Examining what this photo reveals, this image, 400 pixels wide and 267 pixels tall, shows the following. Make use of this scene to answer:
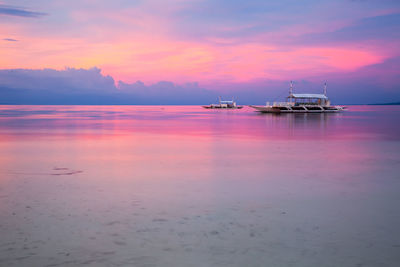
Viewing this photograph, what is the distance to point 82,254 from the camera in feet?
15.6

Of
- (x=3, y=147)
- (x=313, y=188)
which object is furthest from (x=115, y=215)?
(x=3, y=147)

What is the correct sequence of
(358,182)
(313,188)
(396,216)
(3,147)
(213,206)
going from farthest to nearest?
(3,147) < (358,182) < (313,188) < (213,206) < (396,216)

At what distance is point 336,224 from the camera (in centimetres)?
600

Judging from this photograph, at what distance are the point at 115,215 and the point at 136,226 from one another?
760mm

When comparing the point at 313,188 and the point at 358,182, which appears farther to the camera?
the point at 358,182

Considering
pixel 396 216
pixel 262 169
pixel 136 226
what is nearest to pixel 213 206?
pixel 136 226

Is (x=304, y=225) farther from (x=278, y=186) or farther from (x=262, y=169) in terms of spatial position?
(x=262, y=169)

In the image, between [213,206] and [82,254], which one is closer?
[82,254]

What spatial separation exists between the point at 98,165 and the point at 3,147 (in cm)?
804

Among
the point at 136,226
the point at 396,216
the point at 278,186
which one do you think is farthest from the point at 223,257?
the point at 278,186

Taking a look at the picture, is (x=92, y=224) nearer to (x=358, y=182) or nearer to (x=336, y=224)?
(x=336, y=224)

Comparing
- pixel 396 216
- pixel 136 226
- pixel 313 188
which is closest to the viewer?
pixel 136 226

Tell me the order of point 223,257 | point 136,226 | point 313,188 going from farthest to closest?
point 313,188 < point 136,226 < point 223,257

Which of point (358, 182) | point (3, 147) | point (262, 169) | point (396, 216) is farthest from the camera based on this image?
point (3, 147)
